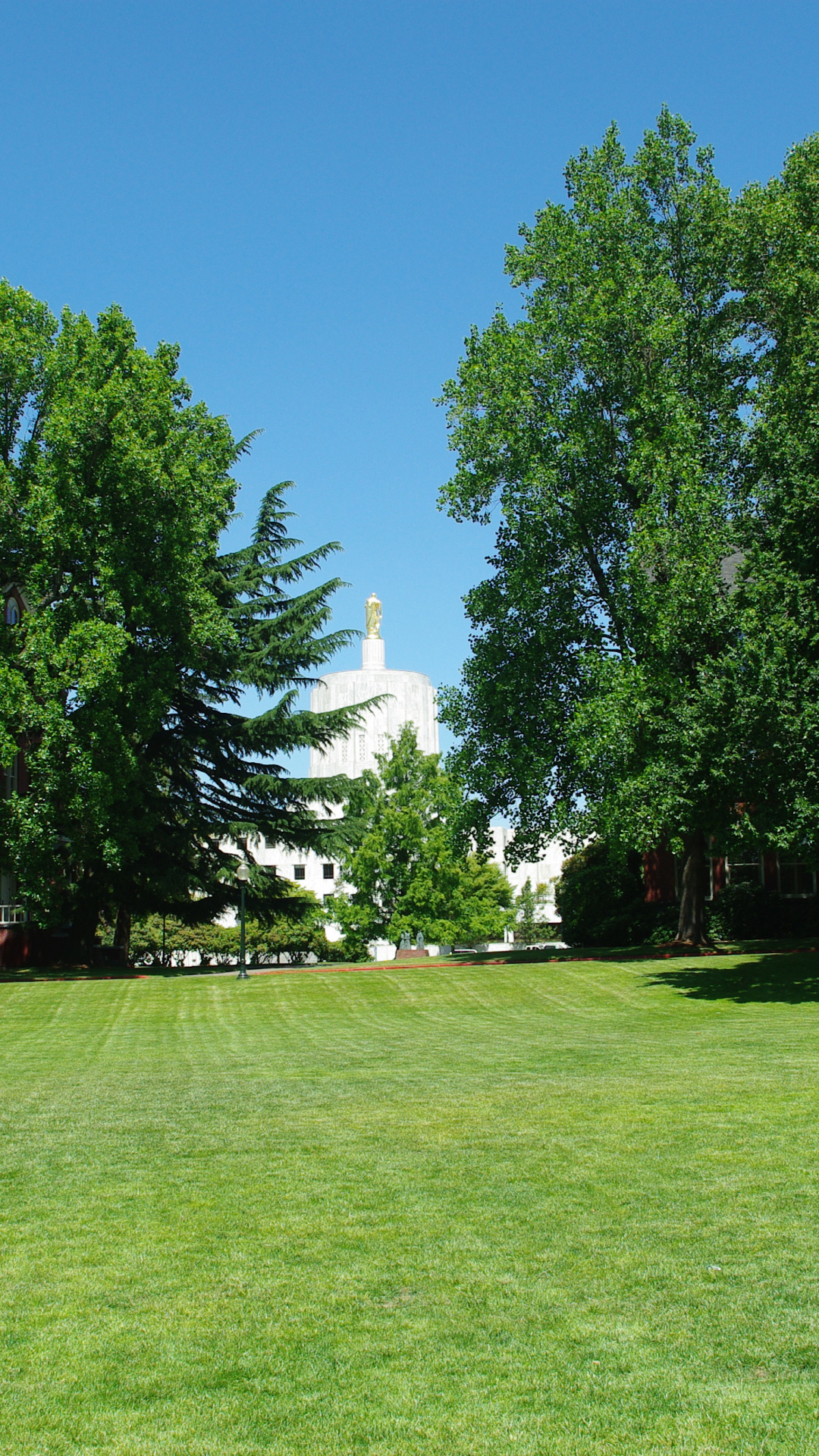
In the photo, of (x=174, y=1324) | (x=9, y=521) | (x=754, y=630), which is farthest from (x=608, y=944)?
(x=174, y=1324)

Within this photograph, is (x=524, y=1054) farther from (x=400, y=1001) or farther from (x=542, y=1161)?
(x=400, y=1001)

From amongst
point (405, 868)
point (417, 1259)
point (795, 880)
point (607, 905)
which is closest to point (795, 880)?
point (795, 880)

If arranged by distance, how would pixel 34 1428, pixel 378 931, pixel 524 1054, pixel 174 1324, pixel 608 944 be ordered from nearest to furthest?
pixel 34 1428, pixel 174 1324, pixel 524 1054, pixel 608 944, pixel 378 931

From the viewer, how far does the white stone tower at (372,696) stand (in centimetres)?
6550

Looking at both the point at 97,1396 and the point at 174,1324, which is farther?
the point at 174,1324

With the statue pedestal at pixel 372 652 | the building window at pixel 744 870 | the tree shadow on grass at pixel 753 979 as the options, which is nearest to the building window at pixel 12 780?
the tree shadow on grass at pixel 753 979

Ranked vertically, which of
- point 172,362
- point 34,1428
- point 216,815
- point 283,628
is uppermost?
point 172,362

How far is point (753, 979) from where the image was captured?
2127 cm

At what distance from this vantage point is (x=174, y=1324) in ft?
16.3

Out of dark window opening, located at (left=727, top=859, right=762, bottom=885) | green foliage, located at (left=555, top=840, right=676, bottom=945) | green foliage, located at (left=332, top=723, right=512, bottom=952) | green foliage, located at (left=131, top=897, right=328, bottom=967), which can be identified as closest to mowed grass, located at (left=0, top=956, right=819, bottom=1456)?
dark window opening, located at (left=727, top=859, right=762, bottom=885)

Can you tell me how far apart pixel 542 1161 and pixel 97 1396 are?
12.5 ft

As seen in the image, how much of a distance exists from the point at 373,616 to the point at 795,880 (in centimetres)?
3741

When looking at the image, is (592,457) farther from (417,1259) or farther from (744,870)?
(417,1259)

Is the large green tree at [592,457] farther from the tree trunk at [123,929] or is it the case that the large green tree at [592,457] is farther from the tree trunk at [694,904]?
the tree trunk at [123,929]
